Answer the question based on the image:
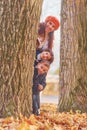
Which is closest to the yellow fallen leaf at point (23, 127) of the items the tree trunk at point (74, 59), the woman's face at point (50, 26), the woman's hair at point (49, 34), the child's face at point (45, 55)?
the child's face at point (45, 55)

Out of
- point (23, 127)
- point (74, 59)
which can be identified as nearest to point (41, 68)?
point (74, 59)

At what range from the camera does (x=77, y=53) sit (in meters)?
6.52

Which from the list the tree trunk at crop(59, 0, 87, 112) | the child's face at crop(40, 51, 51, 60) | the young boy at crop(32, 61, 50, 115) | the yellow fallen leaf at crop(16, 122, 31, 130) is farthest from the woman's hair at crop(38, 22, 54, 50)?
the yellow fallen leaf at crop(16, 122, 31, 130)

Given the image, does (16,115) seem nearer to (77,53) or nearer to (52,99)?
(77,53)

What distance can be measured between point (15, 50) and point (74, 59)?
2.79 metres

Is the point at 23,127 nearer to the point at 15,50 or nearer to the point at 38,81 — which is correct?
the point at 15,50

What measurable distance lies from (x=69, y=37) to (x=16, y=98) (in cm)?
285

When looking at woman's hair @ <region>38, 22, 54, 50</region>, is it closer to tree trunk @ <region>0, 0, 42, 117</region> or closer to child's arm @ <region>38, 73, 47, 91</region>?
child's arm @ <region>38, 73, 47, 91</region>

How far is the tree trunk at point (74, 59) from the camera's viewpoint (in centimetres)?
651

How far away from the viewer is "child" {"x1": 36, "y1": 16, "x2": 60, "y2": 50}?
5113 mm

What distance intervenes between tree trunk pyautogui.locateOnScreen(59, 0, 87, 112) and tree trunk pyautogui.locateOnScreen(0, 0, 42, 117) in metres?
2.54

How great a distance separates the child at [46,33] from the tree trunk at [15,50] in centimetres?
103

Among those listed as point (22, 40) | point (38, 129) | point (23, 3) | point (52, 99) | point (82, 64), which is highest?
point (23, 3)

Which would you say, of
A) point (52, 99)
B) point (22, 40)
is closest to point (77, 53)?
point (22, 40)
